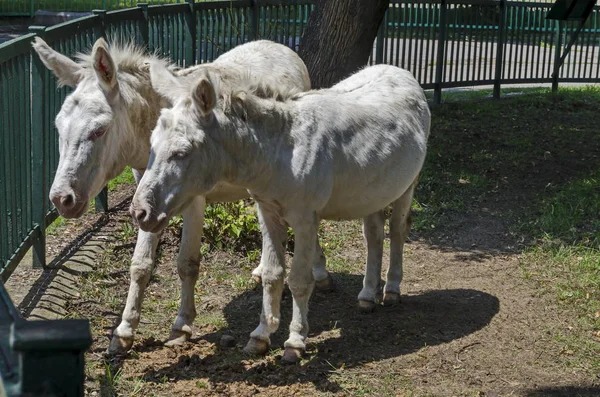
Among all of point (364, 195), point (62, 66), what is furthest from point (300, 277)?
point (62, 66)

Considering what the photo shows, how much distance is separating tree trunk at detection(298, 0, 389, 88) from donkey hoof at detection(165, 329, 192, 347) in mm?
4163

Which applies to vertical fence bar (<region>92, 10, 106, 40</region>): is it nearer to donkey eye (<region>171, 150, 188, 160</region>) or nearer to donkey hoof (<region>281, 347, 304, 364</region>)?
donkey eye (<region>171, 150, 188, 160</region>)

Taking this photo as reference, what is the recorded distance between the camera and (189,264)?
6.02 metres

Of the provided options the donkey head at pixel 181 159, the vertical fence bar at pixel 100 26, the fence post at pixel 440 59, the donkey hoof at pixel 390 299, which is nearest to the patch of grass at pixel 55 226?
the vertical fence bar at pixel 100 26

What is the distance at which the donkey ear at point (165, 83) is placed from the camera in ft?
17.0

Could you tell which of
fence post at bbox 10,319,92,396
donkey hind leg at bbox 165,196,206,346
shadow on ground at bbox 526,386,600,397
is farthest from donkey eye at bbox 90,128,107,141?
fence post at bbox 10,319,92,396

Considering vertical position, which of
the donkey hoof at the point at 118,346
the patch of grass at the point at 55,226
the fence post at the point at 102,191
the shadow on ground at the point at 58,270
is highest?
the fence post at the point at 102,191

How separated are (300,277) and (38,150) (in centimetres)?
259

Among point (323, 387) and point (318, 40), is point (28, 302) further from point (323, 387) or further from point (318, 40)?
point (318, 40)

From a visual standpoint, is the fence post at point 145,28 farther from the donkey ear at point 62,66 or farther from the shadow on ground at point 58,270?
the donkey ear at point 62,66

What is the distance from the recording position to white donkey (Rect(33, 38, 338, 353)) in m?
5.19

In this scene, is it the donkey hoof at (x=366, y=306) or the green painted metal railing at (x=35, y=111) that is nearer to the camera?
the green painted metal railing at (x=35, y=111)

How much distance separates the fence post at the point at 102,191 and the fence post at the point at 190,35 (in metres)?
2.46

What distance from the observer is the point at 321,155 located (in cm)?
533
